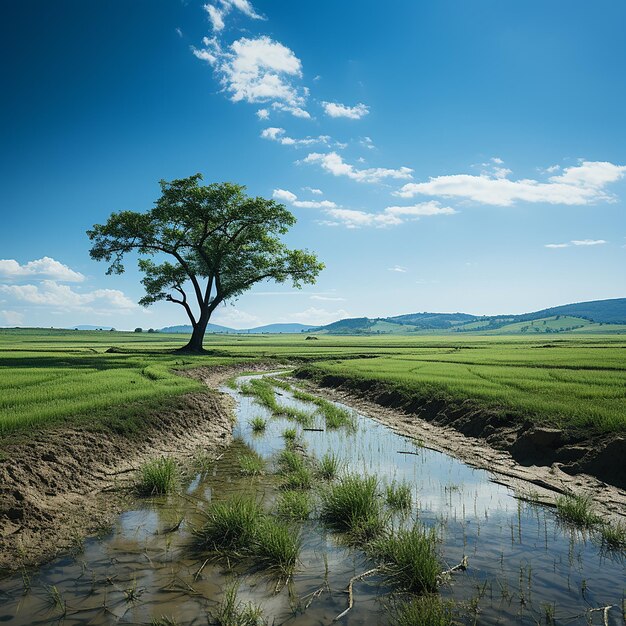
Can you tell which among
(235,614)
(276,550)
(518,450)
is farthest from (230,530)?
(518,450)

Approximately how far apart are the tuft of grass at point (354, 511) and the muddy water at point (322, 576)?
15.7 inches

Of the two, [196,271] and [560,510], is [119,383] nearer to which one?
[560,510]

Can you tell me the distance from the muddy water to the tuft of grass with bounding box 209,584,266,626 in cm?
16

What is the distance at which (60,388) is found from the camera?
18.4m

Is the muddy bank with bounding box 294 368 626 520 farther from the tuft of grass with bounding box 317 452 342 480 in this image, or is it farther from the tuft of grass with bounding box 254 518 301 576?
the tuft of grass with bounding box 254 518 301 576

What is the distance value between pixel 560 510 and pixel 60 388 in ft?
60.4

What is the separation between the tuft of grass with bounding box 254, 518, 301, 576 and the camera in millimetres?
7074

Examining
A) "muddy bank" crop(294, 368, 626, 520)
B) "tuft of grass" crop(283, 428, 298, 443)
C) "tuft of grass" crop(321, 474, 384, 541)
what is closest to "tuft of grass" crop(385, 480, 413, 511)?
"tuft of grass" crop(321, 474, 384, 541)

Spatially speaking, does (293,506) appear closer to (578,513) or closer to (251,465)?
(251,465)

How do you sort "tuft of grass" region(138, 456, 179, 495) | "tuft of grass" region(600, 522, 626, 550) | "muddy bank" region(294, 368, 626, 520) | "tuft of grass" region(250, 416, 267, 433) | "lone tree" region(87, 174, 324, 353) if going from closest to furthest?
"tuft of grass" region(600, 522, 626, 550) < "tuft of grass" region(138, 456, 179, 495) < "muddy bank" region(294, 368, 626, 520) < "tuft of grass" region(250, 416, 267, 433) < "lone tree" region(87, 174, 324, 353)

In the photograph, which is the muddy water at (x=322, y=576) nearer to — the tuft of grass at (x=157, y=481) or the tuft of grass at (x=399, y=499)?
the tuft of grass at (x=399, y=499)

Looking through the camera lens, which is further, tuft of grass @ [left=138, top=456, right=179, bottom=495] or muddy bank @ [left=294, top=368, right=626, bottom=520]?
muddy bank @ [left=294, top=368, right=626, bottom=520]

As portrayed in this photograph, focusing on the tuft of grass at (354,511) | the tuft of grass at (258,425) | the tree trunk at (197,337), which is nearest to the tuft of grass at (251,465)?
the tuft of grass at (354,511)

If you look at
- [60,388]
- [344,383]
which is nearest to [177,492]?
[60,388]
